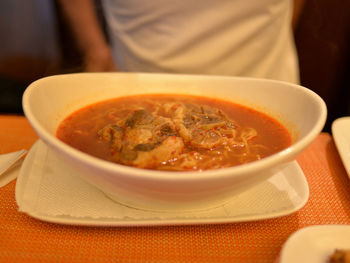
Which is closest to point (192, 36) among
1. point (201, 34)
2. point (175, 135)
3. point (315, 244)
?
point (201, 34)

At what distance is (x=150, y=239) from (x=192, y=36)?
153cm

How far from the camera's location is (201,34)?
223cm

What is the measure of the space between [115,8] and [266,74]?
123 centimetres

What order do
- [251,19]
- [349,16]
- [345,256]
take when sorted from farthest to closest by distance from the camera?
[349,16] < [251,19] < [345,256]

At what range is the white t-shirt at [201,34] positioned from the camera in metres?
2.18

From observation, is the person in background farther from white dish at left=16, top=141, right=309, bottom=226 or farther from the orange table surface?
the orange table surface

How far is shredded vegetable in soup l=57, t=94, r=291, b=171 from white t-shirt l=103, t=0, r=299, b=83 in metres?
0.70

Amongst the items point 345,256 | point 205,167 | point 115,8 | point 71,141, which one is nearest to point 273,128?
point 205,167

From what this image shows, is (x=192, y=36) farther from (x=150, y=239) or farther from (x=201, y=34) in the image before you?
(x=150, y=239)

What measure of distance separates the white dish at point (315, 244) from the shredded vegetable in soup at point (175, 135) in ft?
1.23

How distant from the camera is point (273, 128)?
152 centimetres

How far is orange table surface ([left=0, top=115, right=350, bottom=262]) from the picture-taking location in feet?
3.35

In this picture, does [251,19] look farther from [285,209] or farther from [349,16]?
[349,16]

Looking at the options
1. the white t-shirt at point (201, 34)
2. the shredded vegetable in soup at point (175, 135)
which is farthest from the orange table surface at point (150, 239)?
the white t-shirt at point (201, 34)
